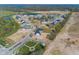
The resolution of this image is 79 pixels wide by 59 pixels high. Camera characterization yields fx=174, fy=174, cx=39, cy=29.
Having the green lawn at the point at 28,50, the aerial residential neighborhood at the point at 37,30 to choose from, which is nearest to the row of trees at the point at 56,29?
the aerial residential neighborhood at the point at 37,30

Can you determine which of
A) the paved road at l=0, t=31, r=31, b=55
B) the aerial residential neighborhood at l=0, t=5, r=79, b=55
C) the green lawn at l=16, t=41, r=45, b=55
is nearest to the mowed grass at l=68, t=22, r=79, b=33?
the aerial residential neighborhood at l=0, t=5, r=79, b=55

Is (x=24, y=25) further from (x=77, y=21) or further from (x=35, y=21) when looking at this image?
(x=77, y=21)

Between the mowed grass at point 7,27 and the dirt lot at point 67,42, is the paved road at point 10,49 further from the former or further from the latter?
the dirt lot at point 67,42

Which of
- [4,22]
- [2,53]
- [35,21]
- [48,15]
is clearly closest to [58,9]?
[48,15]

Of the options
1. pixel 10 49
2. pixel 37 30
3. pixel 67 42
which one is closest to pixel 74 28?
pixel 67 42

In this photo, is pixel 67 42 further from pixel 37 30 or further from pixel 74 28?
pixel 37 30
